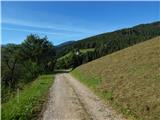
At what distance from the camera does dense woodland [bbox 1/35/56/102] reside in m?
75.4

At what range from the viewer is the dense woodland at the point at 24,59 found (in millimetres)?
A: 75438

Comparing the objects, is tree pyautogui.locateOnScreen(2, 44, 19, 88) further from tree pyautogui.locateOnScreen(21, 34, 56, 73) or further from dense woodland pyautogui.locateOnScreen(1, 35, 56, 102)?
tree pyautogui.locateOnScreen(21, 34, 56, 73)

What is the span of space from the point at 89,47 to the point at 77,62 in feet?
191

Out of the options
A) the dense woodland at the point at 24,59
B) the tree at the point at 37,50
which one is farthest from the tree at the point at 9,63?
the tree at the point at 37,50

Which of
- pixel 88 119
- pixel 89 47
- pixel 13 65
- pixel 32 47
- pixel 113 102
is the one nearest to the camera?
pixel 88 119

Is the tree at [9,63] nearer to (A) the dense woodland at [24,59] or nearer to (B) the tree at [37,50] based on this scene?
(A) the dense woodland at [24,59]

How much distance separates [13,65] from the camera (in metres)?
78.4

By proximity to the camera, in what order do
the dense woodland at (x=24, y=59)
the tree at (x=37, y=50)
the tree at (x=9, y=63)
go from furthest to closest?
the tree at (x=37, y=50) < the dense woodland at (x=24, y=59) < the tree at (x=9, y=63)

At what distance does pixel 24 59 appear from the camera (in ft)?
274

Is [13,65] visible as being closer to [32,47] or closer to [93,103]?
[32,47]

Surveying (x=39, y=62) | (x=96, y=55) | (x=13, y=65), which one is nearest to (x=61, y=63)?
(x=96, y=55)

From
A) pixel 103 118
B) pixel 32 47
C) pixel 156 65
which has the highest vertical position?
pixel 32 47

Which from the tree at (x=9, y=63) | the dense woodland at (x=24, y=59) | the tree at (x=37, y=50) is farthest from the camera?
the tree at (x=37, y=50)

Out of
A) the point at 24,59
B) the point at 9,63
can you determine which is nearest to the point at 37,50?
the point at 24,59
